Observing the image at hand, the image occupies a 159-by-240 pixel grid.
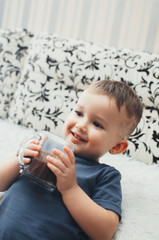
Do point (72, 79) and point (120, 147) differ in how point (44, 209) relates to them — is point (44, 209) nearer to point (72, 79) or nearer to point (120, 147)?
point (120, 147)

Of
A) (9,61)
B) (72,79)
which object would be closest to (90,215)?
(72,79)

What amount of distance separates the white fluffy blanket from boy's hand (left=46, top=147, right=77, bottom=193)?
217 millimetres

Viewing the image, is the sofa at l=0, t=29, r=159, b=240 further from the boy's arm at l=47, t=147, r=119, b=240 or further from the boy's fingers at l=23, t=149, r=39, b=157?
the boy's fingers at l=23, t=149, r=39, b=157

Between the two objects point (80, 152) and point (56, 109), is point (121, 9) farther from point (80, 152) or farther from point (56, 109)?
point (80, 152)

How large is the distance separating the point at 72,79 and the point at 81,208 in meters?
0.93

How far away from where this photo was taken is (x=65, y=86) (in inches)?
58.4

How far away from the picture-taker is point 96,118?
2.59ft

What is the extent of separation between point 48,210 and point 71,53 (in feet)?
3.41

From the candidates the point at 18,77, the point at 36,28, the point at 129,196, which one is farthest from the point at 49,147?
the point at 36,28

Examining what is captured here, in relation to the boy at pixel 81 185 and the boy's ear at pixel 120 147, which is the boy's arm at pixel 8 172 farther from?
the boy's ear at pixel 120 147

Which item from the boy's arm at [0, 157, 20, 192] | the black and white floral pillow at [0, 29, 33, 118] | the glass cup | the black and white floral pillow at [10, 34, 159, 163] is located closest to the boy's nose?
the glass cup

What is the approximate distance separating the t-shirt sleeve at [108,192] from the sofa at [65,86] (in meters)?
0.16

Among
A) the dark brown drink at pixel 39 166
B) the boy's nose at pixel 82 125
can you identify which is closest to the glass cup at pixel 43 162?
the dark brown drink at pixel 39 166

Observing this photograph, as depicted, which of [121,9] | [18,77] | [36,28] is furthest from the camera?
[36,28]
